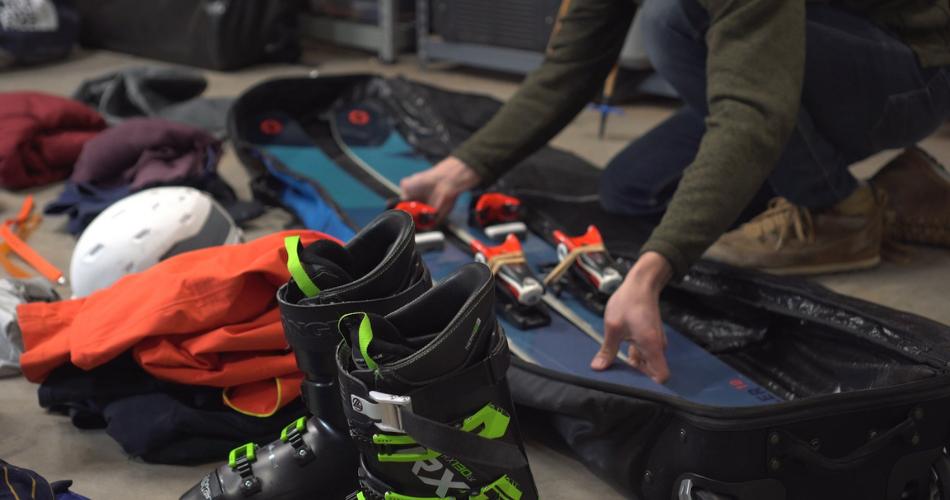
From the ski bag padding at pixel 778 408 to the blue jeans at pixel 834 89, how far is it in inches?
12.7

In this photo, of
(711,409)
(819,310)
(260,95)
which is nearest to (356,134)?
(260,95)

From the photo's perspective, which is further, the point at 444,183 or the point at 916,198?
the point at 916,198

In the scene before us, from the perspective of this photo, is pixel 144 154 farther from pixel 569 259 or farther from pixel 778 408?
pixel 778 408

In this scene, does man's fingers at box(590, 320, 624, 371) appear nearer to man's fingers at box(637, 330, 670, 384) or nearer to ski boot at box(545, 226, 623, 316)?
man's fingers at box(637, 330, 670, 384)

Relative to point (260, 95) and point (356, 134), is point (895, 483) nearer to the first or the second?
point (356, 134)

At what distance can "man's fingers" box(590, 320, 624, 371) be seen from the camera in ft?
3.65

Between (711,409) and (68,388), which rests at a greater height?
(711,409)

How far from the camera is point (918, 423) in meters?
0.97

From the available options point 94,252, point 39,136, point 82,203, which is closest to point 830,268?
point 94,252

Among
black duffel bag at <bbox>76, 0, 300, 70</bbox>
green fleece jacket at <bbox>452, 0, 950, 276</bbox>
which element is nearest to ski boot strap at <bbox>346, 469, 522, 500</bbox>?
green fleece jacket at <bbox>452, 0, 950, 276</bbox>

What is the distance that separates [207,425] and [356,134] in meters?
1.32

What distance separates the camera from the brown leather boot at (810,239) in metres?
1.68

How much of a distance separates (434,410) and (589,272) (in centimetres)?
67

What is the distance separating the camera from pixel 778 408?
0.92 meters
